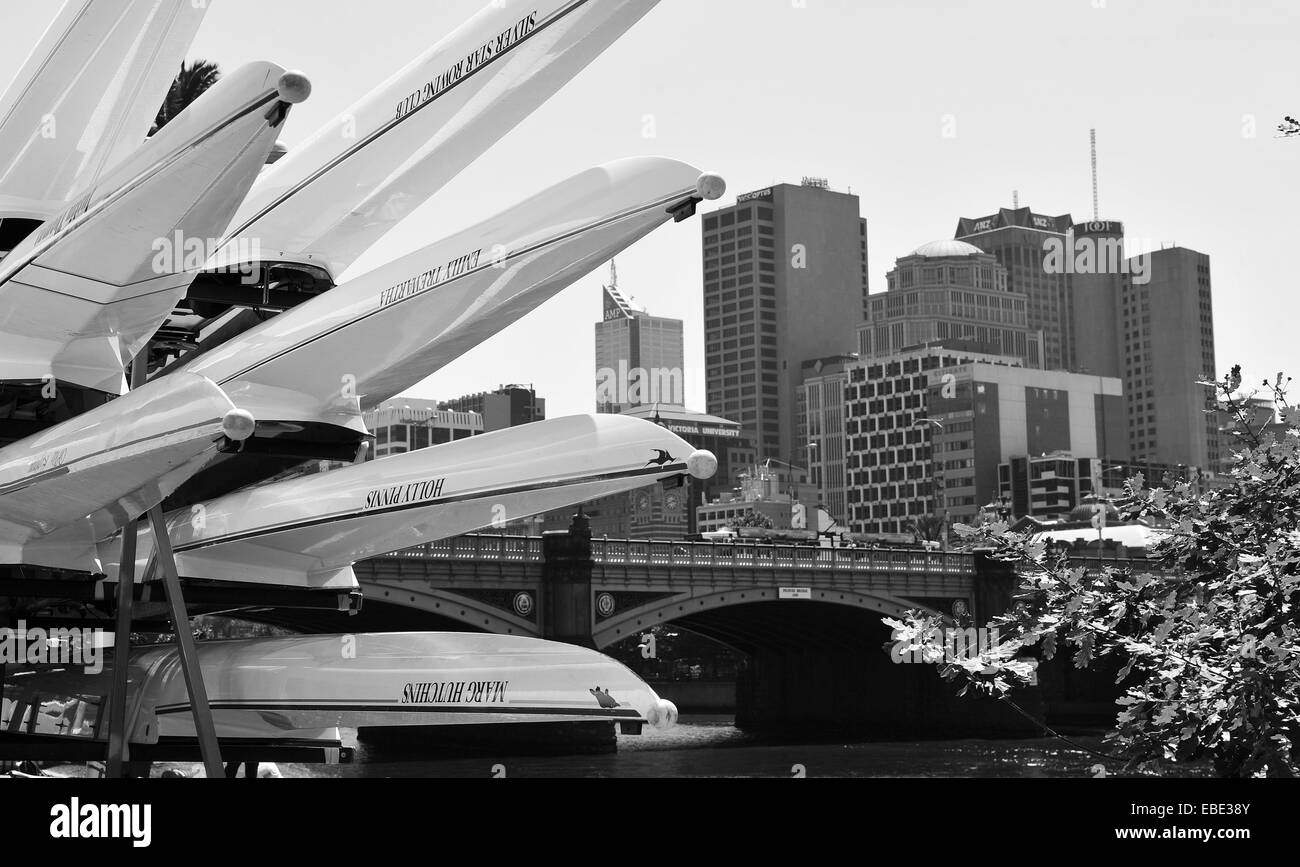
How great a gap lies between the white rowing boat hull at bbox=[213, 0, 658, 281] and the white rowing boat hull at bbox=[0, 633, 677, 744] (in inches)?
130

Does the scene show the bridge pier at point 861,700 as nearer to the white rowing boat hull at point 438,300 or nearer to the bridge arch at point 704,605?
the bridge arch at point 704,605

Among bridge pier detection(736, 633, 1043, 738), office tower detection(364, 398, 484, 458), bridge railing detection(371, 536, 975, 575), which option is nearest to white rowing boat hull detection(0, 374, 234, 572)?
bridge railing detection(371, 536, 975, 575)

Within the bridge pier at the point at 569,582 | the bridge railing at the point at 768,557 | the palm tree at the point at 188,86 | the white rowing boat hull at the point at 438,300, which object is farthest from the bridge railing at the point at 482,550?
the white rowing boat hull at the point at 438,300

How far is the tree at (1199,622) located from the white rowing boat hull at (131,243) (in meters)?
4.85

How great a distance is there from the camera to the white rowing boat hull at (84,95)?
12016mm

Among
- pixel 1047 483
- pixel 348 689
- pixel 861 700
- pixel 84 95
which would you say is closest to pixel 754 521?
pixel 1047 483

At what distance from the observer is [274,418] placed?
1190 cm

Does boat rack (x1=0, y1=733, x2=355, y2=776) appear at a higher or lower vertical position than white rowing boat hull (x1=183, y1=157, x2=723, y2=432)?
lower

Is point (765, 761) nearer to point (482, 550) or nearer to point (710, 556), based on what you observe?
point (710, 556)

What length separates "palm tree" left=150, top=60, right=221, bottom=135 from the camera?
23.5 m

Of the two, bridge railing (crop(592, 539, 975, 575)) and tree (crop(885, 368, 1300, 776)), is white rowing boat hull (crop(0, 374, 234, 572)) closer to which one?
tree (crop(885, 368, 1300, 776))

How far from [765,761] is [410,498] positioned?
49.9m
